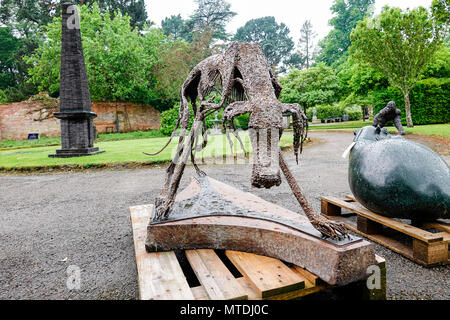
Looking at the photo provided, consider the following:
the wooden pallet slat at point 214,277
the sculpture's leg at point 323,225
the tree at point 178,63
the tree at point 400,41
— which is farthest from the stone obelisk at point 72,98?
the tree at point 400,41

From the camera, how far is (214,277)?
185cm

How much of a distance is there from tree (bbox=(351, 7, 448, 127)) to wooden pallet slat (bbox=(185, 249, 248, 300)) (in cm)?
1856

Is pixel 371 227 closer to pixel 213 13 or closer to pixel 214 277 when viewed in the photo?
pixel 214 277

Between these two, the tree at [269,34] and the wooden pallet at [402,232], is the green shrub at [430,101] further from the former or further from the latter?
the tree at [269,34]

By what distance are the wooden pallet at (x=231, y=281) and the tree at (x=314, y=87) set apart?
22556mm

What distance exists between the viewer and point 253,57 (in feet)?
6.74

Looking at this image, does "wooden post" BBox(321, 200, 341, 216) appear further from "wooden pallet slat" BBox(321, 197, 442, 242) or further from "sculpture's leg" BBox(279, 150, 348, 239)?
"sculpture's leg" BBox(279, 150, 348, 239)

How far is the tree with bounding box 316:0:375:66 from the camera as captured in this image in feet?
126

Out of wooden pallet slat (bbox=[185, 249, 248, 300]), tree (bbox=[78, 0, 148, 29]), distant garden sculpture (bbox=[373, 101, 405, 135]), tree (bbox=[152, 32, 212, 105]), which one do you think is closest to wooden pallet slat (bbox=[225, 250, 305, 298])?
wooden pallet slat (bbox=[185, 249, 248, 300])

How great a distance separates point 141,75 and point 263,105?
2550cm

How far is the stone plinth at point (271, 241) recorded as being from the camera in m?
1.66

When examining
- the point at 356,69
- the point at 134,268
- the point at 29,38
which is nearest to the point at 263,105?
the point at 134,268
